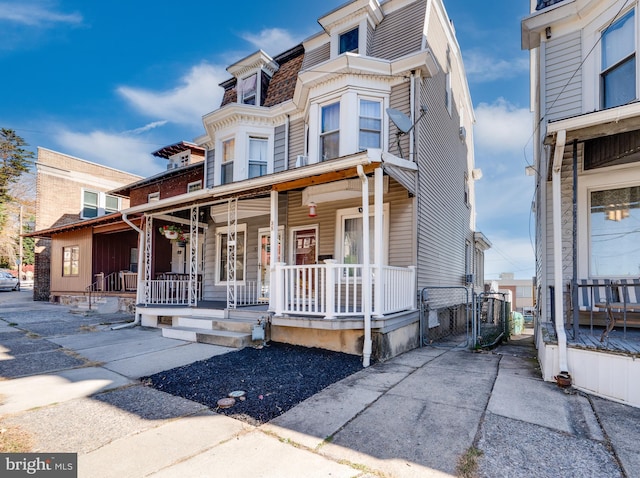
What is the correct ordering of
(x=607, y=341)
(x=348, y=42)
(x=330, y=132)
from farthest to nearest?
(x=348, y=42) → (x=330, y=132) → (x=607, y=341)

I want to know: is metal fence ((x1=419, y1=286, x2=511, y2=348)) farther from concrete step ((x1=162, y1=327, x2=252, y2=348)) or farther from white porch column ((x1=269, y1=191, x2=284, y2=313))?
concrete step ((x1=162, y1=327, x2=252, y2=348))

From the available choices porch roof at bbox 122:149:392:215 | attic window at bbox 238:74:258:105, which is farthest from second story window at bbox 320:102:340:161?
attic window at bbox 238:74:258:105

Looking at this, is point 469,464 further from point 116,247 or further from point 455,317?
point 116,247

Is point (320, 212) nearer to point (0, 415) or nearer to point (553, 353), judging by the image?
point (553, 353)

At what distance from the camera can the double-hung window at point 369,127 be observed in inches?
313

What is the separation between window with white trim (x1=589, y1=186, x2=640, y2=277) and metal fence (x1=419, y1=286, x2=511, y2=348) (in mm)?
2216

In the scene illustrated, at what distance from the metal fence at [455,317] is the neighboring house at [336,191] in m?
0.34

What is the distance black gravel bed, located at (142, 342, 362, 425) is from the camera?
3807 mm

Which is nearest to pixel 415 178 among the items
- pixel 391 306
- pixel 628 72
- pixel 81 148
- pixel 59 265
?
pixel 391 306

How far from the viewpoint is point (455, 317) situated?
10.4 m

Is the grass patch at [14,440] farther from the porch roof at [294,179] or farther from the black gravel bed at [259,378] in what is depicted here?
the porch roof at [294,179]

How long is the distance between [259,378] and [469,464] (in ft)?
9.53

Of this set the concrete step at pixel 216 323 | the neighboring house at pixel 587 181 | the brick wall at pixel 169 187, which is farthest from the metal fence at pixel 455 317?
the brick wall at pixel 169 187

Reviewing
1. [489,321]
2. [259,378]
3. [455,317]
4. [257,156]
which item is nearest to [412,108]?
[257,156]
